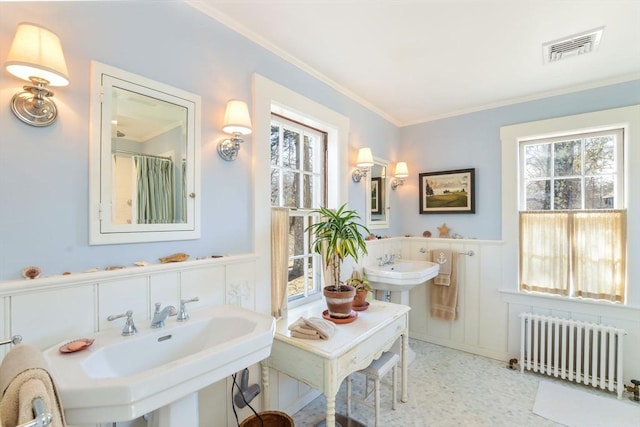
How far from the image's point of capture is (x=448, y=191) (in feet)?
10.3

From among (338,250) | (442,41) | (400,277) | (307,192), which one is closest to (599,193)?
(400,277)

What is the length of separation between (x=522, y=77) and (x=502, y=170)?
0.84 metres

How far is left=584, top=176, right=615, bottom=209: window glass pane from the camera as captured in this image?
2451 millimetres

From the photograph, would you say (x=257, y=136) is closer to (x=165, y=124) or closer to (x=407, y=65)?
(x=165, y=124)

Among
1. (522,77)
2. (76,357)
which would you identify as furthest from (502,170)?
(76,357)

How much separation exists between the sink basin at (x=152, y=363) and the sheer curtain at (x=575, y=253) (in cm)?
262

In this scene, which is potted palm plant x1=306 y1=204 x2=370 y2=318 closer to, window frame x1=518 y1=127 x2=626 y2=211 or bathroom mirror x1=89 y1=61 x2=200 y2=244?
bathroom mirror x1=89 y1=61 x2=200 y2=244

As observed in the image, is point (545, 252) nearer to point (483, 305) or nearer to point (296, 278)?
point (483, 305)

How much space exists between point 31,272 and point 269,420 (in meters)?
1.32

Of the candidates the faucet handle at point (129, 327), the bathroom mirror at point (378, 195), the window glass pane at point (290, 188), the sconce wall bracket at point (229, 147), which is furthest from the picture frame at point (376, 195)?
the faucet handle at point (129, 327)

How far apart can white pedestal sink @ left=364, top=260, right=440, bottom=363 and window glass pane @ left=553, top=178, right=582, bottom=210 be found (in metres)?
1.21

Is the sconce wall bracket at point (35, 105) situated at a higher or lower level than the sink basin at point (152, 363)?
higher

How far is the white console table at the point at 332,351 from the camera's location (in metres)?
1.42

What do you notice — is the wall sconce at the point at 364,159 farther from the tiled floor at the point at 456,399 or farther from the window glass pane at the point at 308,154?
the tiled floor at the point at 456,399
